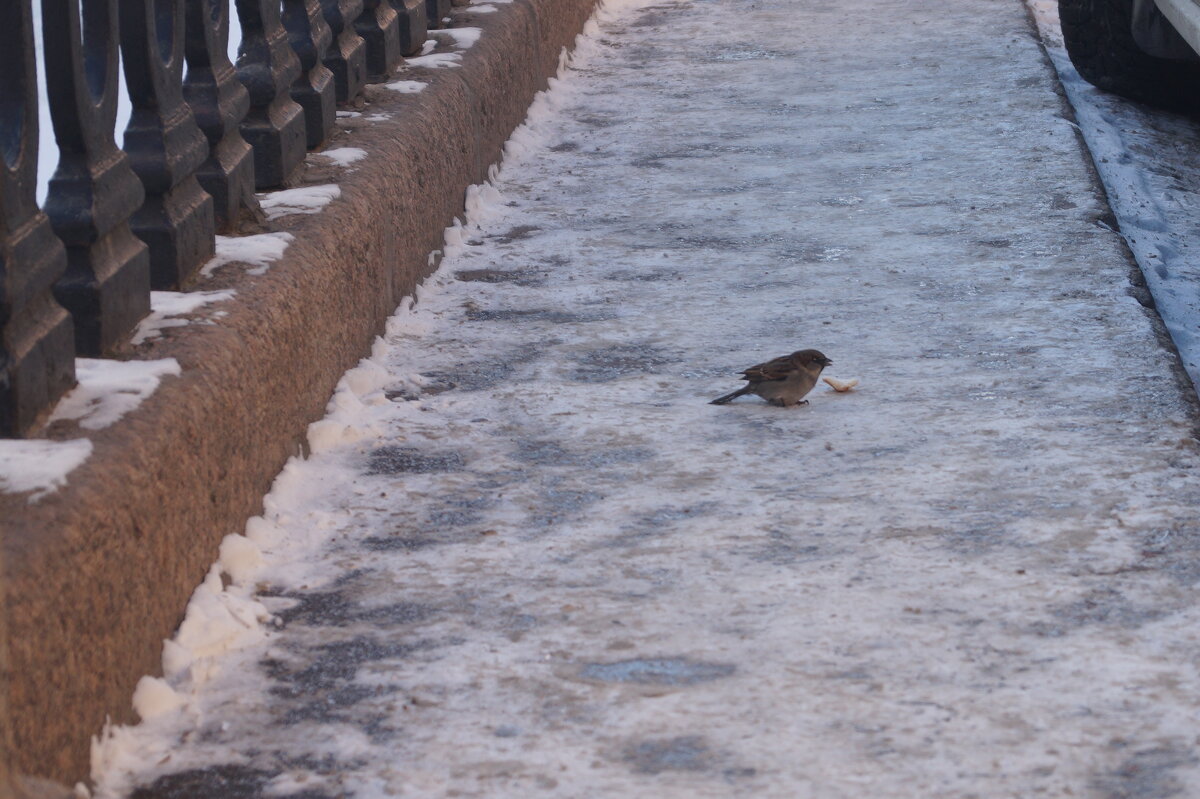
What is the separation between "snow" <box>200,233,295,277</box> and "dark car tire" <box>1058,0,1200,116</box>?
3.84 meters

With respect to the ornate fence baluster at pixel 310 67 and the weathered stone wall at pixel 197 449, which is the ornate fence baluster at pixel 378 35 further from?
the ornate fence baluster at pixel 310 67

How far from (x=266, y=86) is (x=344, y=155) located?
38cm

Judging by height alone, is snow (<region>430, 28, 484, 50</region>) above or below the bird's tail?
above

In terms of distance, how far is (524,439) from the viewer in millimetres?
2969

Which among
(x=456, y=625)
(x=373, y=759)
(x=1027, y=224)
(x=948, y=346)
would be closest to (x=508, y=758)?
(x=373, y=759)

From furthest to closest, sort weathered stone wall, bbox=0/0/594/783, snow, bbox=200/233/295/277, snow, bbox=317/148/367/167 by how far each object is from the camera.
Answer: snow, bbox=317/148/367/167 < snow, bbox=200/233/295/277 < weathered stone wall, bbox=0/0/594/783

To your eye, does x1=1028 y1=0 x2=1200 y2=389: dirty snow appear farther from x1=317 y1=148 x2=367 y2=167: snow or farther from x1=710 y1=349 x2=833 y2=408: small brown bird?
x1=317 y1=148 x2=367 y2=167: snow

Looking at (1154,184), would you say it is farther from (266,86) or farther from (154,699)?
(154,699)

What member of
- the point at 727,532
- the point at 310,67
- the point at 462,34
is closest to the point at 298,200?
the point at 310,67

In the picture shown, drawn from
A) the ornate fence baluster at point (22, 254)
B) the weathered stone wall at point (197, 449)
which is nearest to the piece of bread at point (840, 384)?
the weathered stone wall at point (197, 449)

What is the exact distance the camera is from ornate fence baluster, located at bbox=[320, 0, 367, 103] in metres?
3.80

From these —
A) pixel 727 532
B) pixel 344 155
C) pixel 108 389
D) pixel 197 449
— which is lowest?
pixel 727 532

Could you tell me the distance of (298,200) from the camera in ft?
10.5

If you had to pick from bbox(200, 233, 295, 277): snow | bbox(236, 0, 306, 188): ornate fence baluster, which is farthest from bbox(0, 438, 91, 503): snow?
bbox(236, 0, 306, 188): ornate fence baluster
